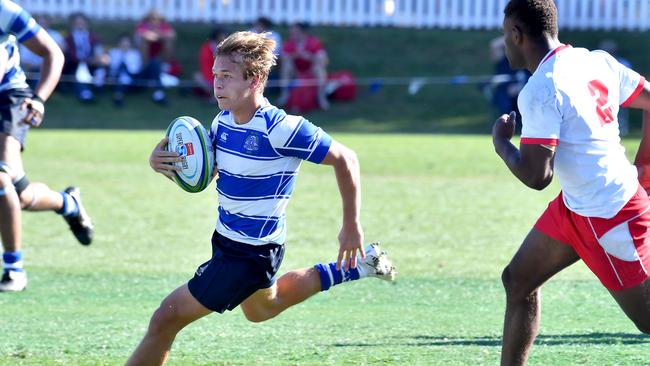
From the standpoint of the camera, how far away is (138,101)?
2417 centimetres

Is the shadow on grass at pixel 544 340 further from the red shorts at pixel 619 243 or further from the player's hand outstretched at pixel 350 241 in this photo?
the red shorts at pixel 619 243

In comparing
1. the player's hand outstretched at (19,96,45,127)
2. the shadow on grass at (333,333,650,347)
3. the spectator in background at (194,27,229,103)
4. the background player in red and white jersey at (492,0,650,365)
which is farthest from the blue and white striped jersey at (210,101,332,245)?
the spectator in background at (194,27,229,103)

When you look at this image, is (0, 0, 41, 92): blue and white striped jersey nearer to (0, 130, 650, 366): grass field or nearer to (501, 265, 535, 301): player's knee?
(0, 130, 650, 366): grass field

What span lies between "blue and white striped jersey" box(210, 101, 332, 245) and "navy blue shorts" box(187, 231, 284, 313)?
47mm

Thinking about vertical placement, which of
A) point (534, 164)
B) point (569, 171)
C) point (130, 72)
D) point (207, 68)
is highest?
point (534, 164)

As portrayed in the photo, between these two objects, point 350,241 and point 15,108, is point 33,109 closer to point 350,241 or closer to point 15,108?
point 15,108

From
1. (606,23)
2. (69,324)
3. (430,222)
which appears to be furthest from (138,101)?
(69,324)

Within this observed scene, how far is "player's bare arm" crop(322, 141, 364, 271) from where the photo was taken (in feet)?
16.7

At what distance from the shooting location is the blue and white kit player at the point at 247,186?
5.09 meters

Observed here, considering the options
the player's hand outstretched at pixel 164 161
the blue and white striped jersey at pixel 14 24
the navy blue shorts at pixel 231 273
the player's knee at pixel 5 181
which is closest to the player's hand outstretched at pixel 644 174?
the navy blue shorts at pixel 231 273

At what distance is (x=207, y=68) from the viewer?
2328cm

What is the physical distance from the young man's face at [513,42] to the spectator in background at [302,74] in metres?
18.1

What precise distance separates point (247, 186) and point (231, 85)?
0.47m

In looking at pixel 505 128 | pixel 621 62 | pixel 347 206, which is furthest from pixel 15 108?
pixel 621 62
